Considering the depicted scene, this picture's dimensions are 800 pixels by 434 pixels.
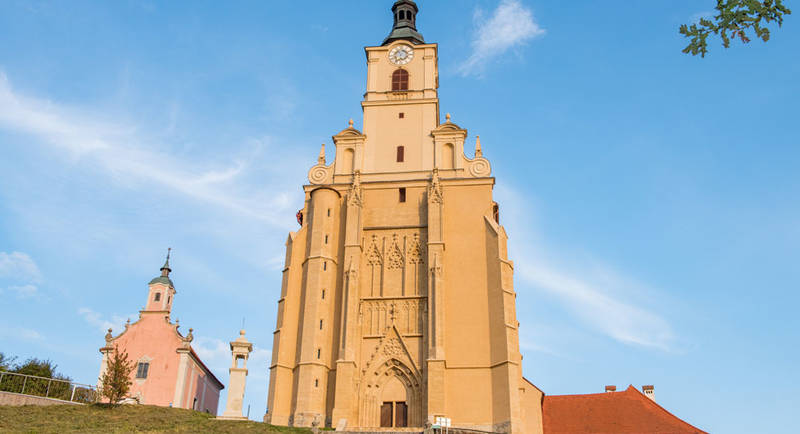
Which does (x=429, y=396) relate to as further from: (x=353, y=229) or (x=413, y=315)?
(x=353, y=229)

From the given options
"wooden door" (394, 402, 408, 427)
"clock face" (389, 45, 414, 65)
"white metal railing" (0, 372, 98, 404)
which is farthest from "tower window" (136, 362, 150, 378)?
"clock face" (389, 45, 414, 65)

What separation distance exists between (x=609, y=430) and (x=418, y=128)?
62.9ft

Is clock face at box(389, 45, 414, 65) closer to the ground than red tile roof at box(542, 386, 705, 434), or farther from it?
farther from it

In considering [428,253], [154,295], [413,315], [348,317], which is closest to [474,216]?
[428,253]

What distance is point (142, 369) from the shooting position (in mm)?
38000

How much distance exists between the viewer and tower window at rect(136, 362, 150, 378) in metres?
37.9

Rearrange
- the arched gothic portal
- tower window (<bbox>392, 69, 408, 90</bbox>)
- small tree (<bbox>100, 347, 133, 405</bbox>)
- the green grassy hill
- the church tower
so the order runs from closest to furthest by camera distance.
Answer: the green grassy hill, small tree (<bbox>100, 347, 133, 405</bbox>), the church tower, the arched gothic portal, tower window (<bbox>392, 69, 408, 90</bbox>)

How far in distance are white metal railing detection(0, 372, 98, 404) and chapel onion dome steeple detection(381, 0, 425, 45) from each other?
26.9m

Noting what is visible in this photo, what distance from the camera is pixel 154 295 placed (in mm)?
40719

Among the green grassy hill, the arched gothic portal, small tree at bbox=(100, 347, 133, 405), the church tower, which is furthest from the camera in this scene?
the arched gothic portal

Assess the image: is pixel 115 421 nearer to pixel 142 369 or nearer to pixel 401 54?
pixel 142 369

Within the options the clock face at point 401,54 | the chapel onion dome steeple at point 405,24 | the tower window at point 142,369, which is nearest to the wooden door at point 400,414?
the tower window at point 142,369

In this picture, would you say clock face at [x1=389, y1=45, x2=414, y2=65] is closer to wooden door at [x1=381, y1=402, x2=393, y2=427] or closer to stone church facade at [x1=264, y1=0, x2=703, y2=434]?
stone church facade at [x1=264, y1=0, x2=703, y2=434]

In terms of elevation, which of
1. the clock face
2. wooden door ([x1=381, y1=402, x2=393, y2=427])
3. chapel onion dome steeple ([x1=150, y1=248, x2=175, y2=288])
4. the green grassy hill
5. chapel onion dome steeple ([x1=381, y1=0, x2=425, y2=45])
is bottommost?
the green grassy hill
